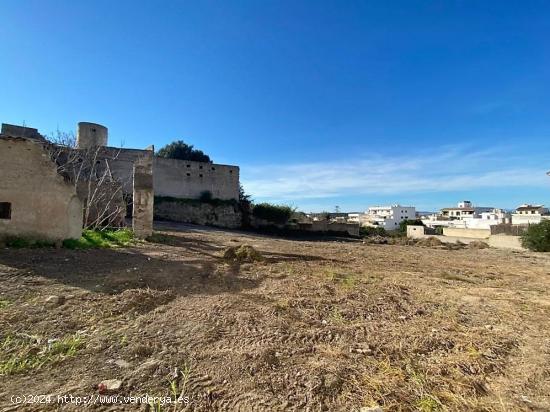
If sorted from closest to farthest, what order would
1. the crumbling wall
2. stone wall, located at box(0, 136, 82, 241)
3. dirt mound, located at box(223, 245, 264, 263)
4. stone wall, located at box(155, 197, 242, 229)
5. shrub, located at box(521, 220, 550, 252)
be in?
stone wall, located at box(0, 136, 82, 241) < dirt mound, located at box(223, 245, 264, 263) < the crumbling wall < shrub, located at box(521, 220, 550, 252) < stone wall, located at box(155, 197, 242, 229)

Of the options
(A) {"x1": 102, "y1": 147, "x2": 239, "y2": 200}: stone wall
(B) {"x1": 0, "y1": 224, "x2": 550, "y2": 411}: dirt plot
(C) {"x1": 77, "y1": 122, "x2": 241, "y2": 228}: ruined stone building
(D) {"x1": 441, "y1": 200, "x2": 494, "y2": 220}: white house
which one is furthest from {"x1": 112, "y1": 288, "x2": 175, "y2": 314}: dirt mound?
(D) {"x1": 441, "y1": 200, "x2": 494, "y2": 220}: white house

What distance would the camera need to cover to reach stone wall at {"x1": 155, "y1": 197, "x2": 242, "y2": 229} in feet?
85.4

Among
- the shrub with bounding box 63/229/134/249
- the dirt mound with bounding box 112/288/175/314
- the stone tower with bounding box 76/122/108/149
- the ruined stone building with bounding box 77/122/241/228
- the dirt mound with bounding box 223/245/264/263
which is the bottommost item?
the dirt mound with bounding box 112/288/175/314

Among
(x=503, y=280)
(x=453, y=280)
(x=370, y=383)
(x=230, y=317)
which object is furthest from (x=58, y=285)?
(x=503, y=280)

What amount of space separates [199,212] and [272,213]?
22.1 feet

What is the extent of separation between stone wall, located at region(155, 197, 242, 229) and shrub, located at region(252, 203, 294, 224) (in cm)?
182

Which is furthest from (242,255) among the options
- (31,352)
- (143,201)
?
(31,352)

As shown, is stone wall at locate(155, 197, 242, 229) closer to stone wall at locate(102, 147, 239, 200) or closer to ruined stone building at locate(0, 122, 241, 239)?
stone wall at locate(102, 147, 239, 200)

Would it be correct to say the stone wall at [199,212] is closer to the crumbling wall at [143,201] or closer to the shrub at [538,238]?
the crumbling wall at [143,201]

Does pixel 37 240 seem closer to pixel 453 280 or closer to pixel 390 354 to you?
pixel 390 354

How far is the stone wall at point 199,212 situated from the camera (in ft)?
85.4

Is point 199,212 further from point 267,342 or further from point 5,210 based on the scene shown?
point 267,342

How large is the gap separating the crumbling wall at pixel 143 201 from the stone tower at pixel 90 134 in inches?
633

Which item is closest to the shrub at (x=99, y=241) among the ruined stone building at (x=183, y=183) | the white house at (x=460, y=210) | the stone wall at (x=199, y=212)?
the ruined stone building at (x=183, y=183)
